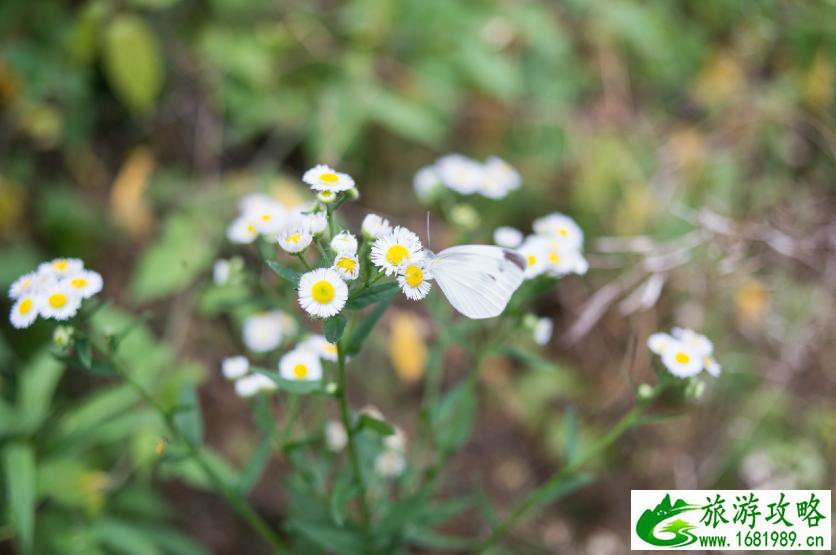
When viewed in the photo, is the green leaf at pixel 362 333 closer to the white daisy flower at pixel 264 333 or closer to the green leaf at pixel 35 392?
the white daisy flower at pixel 264 333

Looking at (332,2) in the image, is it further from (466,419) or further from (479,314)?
(479,314)

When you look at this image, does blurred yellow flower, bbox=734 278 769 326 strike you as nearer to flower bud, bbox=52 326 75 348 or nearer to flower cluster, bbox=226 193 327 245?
flower cluster, bbox=226 193 327 245

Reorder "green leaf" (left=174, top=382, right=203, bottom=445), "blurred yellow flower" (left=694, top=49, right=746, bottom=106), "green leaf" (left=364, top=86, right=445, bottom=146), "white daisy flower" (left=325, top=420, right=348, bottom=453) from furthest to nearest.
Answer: "blurred yellow flower" (left=694, top=49, right=746, bottom=106) → "green leaf" (left=364, top=86, right=445, bottom=146) → "white daisy flower" (left=325, top=420, right=348, bottom=453) → "green leaf" (left=174, top=382, right=203, bottom=445)

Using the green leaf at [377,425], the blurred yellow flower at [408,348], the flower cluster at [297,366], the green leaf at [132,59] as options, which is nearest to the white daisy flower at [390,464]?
the flower cluster at [297,366]

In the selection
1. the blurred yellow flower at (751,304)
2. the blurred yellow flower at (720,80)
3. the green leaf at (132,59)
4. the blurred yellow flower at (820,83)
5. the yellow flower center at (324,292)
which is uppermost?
the blurred yellow flower at (720,80)

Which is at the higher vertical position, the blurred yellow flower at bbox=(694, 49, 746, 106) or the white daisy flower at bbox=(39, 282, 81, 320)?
the blurred yellow flower at bbox=(694, 49, 746, 106)

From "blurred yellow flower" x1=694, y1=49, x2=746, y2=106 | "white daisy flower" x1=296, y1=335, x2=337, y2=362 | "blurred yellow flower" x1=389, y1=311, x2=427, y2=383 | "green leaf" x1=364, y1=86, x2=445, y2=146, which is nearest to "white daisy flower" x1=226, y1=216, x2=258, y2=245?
"white daisy flower" x1=296, y1=335, x2=337, y2=362
